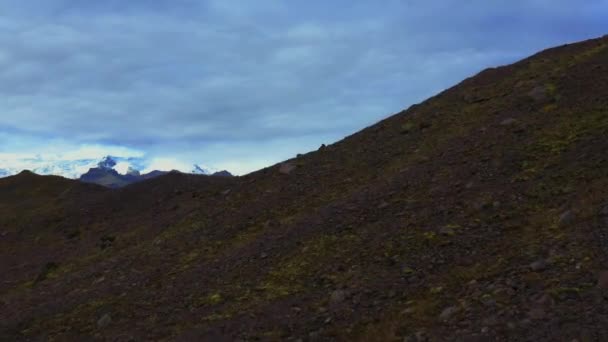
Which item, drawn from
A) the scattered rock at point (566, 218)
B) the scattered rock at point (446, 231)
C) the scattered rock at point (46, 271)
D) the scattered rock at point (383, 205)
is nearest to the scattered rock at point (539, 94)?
the scattered rock at point (383, 205)

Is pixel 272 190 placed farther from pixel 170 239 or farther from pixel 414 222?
pixel 414 222

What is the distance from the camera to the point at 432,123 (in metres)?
22.2

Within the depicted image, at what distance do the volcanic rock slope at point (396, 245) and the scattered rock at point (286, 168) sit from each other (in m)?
0.14

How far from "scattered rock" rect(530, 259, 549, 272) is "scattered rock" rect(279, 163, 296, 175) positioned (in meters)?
14.0

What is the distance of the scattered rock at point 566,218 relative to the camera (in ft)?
37.1

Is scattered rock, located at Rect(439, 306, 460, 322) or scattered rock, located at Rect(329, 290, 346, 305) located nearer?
scattered rock, located at Rect(439, 306, 460, 322)

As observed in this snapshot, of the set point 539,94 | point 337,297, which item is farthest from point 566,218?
point 539,94

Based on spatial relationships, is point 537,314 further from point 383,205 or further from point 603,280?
point 383,205

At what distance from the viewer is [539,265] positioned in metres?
9.94

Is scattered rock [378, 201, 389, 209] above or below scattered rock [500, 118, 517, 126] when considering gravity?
below

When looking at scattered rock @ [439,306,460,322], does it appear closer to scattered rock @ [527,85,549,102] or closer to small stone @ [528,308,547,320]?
small stone @ [528,308,547,320]

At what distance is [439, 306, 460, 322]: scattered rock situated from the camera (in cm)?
934

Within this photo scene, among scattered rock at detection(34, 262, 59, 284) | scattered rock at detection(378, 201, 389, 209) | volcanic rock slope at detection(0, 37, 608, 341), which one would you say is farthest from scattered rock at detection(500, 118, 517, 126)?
scattered rock at detection(34, 262, 59, 284)

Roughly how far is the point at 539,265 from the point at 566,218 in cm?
201
